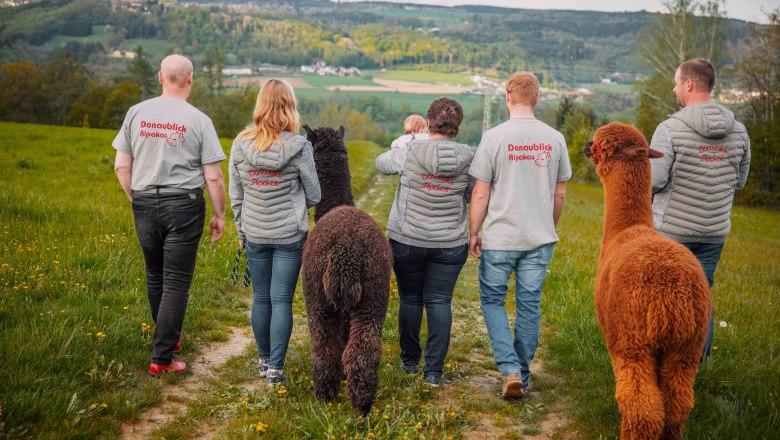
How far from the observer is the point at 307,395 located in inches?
193

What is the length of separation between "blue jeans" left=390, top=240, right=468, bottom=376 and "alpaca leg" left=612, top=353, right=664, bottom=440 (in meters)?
1.88

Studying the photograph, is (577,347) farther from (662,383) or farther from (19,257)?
(19,257)

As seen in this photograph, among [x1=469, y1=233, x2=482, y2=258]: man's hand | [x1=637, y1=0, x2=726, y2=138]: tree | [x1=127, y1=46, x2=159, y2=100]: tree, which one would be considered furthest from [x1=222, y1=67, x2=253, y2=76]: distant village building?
[x1=469, y1=233, x2=482, y2=258]: man's hand

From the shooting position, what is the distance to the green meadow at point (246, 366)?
4.28 metres

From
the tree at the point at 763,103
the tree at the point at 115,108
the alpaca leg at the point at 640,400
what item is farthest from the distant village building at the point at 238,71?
the alpaca leg at the point at 640,400

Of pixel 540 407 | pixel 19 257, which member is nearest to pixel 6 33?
pixel 19 257

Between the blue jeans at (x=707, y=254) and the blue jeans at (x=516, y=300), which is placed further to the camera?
the blue jeans at (x=707, y=254)

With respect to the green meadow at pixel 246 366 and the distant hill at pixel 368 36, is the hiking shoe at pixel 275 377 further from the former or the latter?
the distant hill at pixel 368 36

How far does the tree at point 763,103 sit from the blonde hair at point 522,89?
37158mm

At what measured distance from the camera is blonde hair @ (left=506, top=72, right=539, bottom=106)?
5141mm

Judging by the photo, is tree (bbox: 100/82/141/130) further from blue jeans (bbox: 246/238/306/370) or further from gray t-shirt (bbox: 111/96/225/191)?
blue jeans (bbox: 246/238/306/370)

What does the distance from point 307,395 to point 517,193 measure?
2.48 metres

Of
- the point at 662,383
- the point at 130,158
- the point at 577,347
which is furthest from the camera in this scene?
the point at 577,347

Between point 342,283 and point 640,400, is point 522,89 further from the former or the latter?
point 640,400
